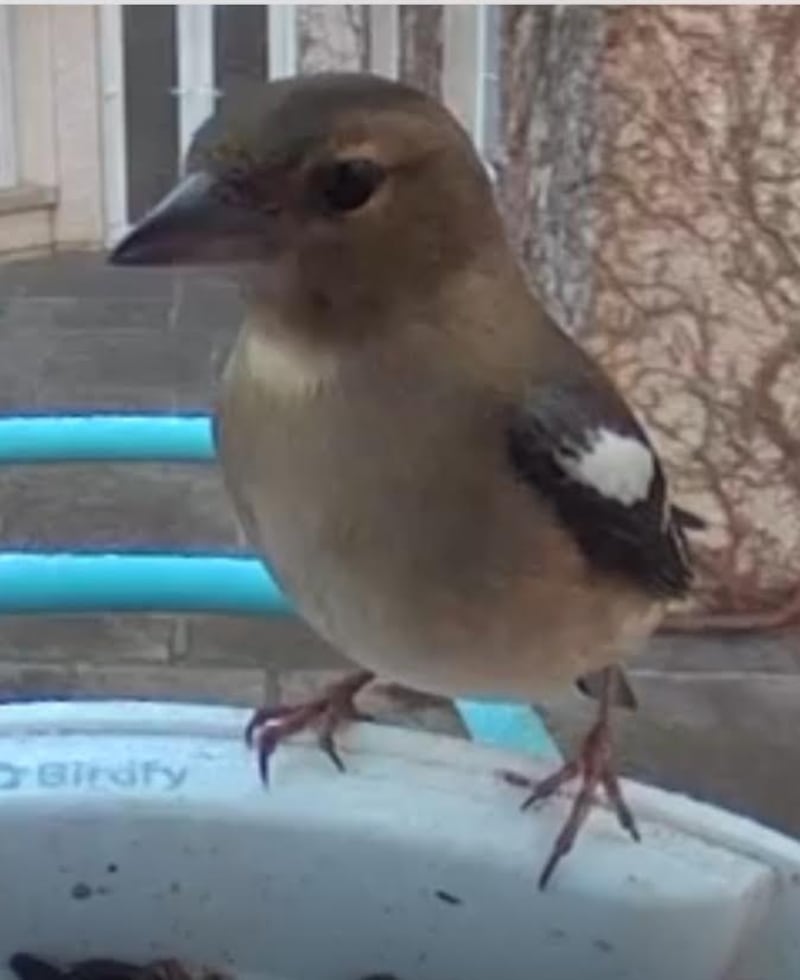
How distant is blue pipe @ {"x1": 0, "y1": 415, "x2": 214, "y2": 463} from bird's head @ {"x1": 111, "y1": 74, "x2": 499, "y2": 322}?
534 millimetres

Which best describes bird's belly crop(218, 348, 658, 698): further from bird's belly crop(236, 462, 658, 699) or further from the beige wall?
the beige wall

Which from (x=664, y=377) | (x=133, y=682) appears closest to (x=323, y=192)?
(x=664, y=377)

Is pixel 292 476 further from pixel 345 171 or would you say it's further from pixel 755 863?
pixel 755 863

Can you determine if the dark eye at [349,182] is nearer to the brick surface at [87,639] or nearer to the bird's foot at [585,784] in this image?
the bird's foot at [585,784]

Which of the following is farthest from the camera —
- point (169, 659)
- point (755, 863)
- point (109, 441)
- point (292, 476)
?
point (169, 659)

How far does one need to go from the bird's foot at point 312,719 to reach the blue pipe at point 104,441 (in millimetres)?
315

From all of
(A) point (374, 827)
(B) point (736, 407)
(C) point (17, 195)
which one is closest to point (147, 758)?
(A) point (374, 827)

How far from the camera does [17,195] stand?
5.99m

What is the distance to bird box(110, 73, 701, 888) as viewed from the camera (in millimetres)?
831

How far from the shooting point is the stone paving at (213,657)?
9.09 feet

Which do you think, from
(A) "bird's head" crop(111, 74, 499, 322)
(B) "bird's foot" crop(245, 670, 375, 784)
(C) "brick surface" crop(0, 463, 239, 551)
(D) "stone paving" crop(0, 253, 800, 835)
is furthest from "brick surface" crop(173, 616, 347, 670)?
(A) "bird's head" crop(111, 74, 499, 322)

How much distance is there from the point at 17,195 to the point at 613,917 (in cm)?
516

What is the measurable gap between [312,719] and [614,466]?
19cm

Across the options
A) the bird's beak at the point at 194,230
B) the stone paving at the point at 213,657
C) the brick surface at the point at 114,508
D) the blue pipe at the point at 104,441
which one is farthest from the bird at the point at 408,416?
the brick surface at the point at 114,508
